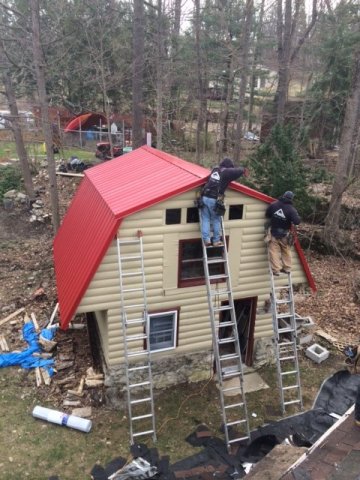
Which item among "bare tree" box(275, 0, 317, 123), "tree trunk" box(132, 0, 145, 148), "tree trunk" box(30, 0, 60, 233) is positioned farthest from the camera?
"bare tree" box(275, 0, 317, 123)

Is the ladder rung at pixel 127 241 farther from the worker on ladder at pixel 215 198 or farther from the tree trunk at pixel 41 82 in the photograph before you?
the tree trunk at pixel 41 82

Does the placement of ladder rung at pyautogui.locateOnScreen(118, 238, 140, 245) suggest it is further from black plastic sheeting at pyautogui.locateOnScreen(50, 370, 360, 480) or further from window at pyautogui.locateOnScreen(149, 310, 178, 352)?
black plastic sheeting at pyautogui.locateOnScreen(50, 370, 360, 480)

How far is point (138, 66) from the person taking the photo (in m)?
19.7

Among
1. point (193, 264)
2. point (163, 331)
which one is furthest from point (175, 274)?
point (163, 331)

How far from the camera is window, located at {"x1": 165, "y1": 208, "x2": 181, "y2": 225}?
9047mm

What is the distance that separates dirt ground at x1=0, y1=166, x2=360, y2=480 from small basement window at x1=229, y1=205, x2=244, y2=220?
15.5 ft

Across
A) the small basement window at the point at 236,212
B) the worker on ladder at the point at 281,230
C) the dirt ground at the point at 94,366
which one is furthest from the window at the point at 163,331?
the worker on ladder at the point at 281,230

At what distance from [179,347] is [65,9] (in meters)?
22.3

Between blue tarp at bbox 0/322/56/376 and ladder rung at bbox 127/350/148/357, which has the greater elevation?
ladder rung at bbox 127/350/148/357

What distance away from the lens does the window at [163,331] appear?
32.4ft

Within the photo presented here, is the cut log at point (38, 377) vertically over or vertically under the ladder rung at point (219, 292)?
under

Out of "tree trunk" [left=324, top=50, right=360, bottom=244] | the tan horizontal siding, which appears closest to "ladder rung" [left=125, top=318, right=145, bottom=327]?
the tan horizontal siding

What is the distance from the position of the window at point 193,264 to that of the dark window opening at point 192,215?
0.49 meters

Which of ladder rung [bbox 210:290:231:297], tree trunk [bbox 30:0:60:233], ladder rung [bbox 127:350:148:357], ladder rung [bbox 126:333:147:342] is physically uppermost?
tree trunk [bbox 30:0:60:233]
